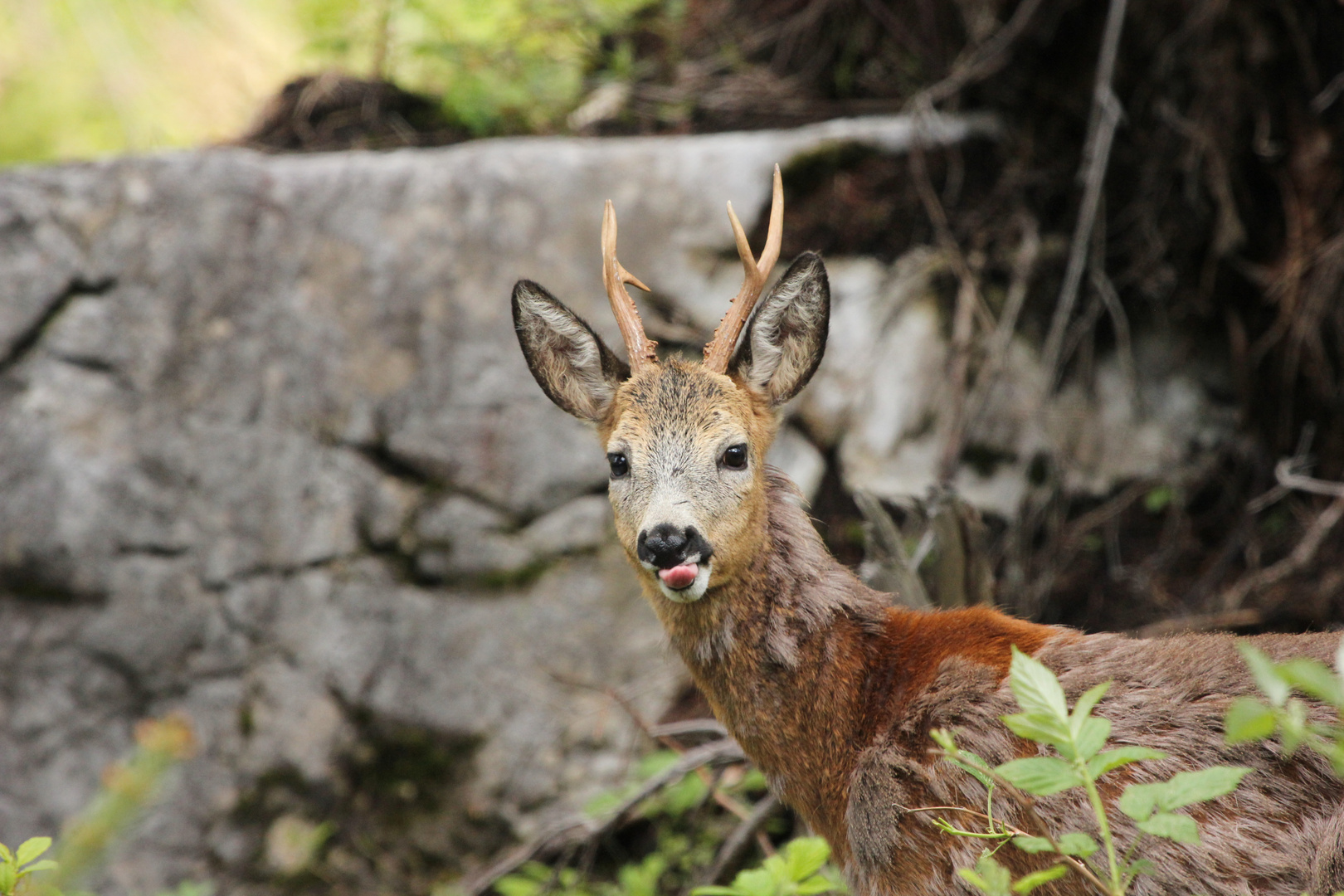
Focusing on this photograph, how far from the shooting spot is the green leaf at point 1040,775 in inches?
70.1

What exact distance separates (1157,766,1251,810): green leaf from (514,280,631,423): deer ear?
229cm

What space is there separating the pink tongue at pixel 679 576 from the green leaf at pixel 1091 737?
143 cm

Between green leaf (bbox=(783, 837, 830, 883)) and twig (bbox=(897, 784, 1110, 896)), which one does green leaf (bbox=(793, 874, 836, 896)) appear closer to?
green leaf (bbox=(783, 837, 830, 883))

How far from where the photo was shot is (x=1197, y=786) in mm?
1794

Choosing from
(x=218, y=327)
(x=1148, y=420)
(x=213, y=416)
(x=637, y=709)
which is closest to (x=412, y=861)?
(x=637, y=709)

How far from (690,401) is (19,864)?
2.16 m

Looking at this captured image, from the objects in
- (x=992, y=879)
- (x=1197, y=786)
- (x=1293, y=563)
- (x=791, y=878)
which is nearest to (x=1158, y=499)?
(x=1293, y=563)

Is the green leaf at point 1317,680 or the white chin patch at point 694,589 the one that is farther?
the white chin patch at point 694,589

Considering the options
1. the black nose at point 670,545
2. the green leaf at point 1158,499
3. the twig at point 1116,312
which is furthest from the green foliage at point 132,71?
the green leaf at point 1158,499

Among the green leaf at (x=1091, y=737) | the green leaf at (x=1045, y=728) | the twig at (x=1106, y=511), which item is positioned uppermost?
the green leaf at (x=1045, y=728)

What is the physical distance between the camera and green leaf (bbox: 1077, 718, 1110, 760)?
69.4 inches

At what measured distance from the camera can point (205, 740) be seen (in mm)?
5848

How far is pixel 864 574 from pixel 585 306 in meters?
2.58

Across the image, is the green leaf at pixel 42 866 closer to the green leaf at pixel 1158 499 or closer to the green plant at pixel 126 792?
the green plant at pixel 126 792
